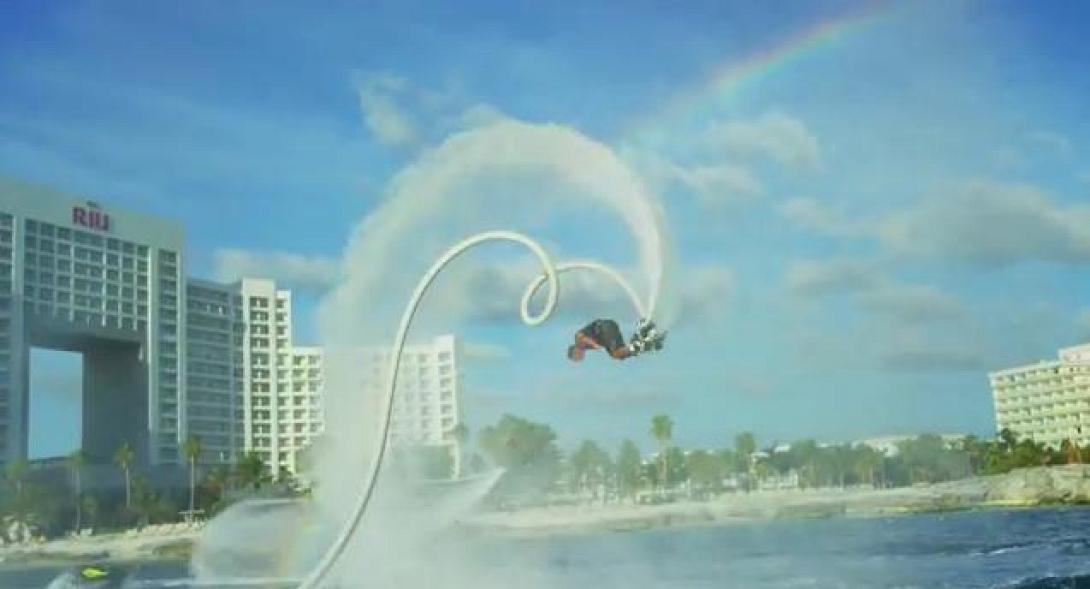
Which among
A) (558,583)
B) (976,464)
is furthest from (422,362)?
(976,464)

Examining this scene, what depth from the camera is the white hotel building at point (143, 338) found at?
134875mm

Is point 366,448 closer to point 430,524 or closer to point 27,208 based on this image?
point 430,524

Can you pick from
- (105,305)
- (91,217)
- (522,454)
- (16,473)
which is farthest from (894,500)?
(91,217)

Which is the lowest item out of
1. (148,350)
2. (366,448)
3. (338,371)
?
(366,448)

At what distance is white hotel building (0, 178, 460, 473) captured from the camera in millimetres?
134875

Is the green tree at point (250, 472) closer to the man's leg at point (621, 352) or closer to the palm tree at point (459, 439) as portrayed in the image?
the palm tree at point (459, 439)

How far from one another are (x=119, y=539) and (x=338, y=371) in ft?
277

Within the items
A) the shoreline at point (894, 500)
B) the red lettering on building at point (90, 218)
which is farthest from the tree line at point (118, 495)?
the shoreline at point (894, 500)

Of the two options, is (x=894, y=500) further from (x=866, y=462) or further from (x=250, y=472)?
(x=250, y=472)

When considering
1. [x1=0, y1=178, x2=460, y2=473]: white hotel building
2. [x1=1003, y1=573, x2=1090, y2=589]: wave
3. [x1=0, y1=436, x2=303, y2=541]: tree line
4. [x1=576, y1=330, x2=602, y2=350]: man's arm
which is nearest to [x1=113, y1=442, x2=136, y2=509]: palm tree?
[x1=0, y1=436, x2=303, y2=541]: tree line

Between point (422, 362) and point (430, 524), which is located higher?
point (422, 362)

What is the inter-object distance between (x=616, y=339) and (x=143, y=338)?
439ft

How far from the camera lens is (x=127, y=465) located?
13538 centimetres

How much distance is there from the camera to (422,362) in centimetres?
4778
